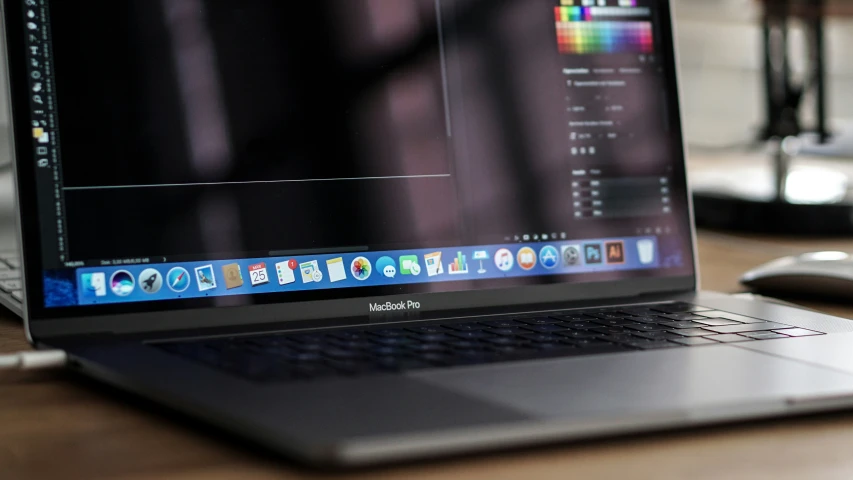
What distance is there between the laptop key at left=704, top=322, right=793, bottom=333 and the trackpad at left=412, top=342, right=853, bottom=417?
77mm

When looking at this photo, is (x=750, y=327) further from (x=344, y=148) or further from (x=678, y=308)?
(x=344, y=148)

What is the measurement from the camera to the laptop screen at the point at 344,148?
0.65 meters

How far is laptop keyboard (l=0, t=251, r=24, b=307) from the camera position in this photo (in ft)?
2.38

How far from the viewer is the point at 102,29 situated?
66 cm

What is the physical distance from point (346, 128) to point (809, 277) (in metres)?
0.44

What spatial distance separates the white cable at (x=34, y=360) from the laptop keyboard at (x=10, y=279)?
11cm

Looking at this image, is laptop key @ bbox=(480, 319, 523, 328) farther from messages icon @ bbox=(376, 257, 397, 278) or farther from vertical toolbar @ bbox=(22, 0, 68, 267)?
vertical toolbar @ bbox=(22, 0, 68, 267)

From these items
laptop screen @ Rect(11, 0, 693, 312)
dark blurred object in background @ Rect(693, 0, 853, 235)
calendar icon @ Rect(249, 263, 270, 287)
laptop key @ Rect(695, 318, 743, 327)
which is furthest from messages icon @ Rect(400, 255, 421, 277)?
dark blurred object in background @ Rect(693, 0, 853, 235)

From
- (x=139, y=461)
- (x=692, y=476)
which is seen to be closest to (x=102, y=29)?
(x=139, y=461)

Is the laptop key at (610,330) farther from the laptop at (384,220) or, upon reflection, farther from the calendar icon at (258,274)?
the calendar icon at (258,274)

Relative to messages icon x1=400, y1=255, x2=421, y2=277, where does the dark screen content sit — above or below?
above

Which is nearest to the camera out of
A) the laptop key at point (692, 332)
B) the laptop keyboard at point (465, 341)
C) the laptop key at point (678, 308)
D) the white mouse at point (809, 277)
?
the laptop keyboard at point (465, 341)

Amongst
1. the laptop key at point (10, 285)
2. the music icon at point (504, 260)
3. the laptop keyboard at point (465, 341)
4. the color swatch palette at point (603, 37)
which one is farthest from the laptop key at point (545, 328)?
the laptop key at point (10, 285)

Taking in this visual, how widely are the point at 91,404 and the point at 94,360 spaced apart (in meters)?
0.03
